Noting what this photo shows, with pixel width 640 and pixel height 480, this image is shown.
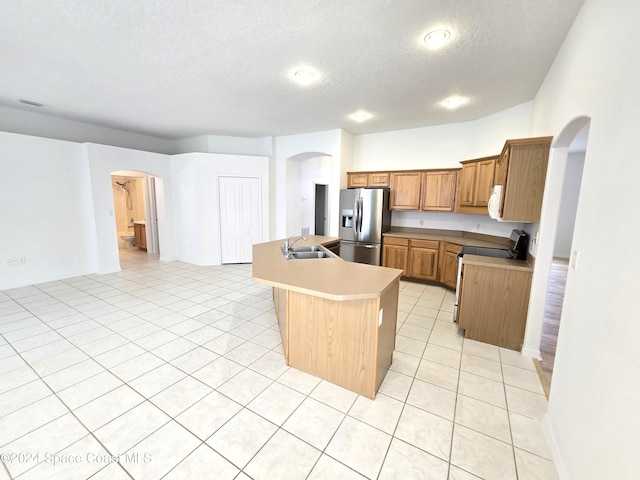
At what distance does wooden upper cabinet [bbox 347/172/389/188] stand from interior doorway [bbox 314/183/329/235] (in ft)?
10.5

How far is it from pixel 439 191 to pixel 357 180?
1585 mm

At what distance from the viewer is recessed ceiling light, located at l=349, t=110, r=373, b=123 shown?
4.24 m

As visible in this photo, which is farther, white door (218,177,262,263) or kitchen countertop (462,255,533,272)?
white door (218,177,262,263)

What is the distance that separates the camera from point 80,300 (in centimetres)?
386

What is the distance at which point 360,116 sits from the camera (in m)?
4.41

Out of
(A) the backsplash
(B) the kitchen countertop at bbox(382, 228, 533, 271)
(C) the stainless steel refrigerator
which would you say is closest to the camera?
(B) the kitchen countertop at bbox(382, 228, 533, 271)

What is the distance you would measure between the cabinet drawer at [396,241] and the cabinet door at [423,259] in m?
0.11

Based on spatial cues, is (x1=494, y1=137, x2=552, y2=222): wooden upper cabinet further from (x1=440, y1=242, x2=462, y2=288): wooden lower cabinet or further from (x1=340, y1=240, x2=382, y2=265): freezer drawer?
(x1=340, y1=240, x2=382, y2=265): freezer drawer

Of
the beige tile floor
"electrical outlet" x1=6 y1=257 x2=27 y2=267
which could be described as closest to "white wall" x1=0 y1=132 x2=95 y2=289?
"electrical outlet" x1=6 y1=257 x2=27 y2=267

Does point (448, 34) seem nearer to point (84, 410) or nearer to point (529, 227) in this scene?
point (529, 227)

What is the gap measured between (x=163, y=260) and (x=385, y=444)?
6.34m

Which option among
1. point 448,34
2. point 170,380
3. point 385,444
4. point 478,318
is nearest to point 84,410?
point 170,380

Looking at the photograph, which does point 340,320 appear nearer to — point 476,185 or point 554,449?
point 554,449

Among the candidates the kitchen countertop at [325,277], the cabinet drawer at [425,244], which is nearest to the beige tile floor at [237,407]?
the kitchen countertop at [325,277]
